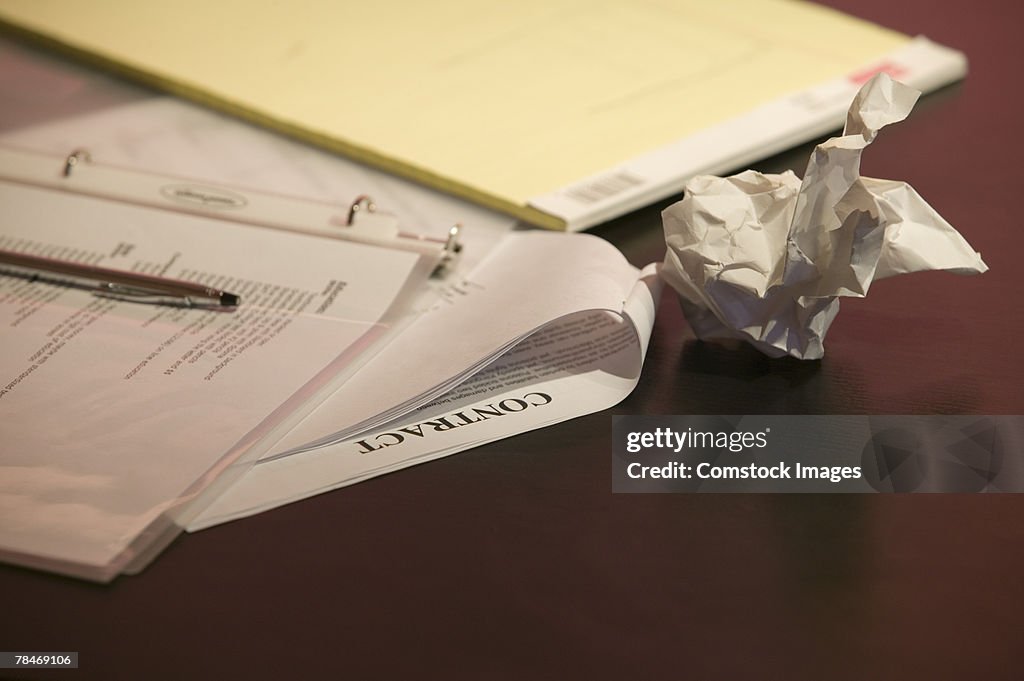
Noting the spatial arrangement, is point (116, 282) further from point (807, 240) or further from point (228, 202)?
point (807, 240)

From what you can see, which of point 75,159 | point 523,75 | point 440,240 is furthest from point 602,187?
point 75,159

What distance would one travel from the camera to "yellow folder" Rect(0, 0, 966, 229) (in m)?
0.81

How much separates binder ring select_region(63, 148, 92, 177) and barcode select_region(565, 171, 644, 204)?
0.33 metres

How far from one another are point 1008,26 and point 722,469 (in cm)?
79

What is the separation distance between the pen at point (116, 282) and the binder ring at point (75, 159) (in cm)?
11

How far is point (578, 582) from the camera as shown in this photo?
0.46 meters

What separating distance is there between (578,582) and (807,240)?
0.69ft

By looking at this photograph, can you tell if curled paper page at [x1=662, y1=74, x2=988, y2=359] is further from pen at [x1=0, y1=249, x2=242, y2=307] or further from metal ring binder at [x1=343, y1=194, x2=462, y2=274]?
pen at [x1=0, y1=249, x2=242, y2=307]

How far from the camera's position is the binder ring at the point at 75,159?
762mm

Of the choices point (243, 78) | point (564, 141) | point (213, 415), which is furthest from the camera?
point (243, 78)

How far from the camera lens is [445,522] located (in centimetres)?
49

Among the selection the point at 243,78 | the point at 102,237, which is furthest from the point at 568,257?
the point at 243,78

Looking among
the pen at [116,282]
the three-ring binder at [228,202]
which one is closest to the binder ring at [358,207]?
the three-ring binder at [228,202]

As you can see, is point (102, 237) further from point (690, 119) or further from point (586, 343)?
point (690, 119)
